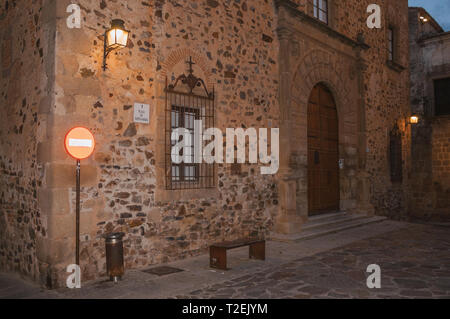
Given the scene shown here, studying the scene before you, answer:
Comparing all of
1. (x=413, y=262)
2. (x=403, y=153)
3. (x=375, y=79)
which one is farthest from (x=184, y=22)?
(x=403, y=153)

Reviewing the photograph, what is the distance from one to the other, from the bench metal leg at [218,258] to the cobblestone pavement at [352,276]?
1.63 feet

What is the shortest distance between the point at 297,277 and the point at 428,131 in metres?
12.3

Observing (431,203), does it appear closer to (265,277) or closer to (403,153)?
(403,153)

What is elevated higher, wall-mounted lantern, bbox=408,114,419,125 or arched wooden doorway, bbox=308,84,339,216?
wall-mounted lantern, bbox=408,114,419,125

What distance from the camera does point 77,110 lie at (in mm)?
5219

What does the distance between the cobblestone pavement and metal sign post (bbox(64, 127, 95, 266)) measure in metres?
1.61

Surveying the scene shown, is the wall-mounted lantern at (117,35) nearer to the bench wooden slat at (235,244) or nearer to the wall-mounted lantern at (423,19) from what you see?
the bench wooden slat at (235,244)

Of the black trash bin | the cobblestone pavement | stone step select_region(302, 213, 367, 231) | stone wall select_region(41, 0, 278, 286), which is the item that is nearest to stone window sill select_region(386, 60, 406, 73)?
stone step select_region(302, 213, 367, 231)

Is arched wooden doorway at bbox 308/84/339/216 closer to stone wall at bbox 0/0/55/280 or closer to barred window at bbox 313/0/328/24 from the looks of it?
barred window at bbox 313/0/328/24

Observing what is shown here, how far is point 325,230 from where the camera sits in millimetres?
8883

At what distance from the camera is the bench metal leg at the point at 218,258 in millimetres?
5723

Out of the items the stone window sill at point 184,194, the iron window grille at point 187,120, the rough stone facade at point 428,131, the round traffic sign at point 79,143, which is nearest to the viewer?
the round traffic sign at point 79,143

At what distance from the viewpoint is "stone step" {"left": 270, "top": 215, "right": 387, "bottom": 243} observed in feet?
26.1

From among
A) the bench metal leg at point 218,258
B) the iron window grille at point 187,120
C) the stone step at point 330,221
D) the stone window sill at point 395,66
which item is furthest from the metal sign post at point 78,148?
the stone window sill at point 395,66
